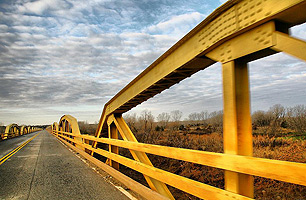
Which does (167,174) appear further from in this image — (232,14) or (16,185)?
(16,185)

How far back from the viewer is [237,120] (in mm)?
2594

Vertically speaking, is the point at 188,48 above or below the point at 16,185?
above

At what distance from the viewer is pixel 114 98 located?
6727mm

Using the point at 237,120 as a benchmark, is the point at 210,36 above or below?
above

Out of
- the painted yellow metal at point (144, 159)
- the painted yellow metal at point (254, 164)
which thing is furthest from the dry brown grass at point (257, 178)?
the painted yellow metal at point (254, 164)

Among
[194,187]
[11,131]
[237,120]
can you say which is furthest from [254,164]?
[11,131]

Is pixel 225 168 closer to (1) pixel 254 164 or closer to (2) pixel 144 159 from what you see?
(1) pixel 254 164

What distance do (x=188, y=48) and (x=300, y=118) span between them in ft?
67.3

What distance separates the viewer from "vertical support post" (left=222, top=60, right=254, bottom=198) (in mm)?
2494

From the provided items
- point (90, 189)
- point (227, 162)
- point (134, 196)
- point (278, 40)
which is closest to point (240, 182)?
point (227, 162)

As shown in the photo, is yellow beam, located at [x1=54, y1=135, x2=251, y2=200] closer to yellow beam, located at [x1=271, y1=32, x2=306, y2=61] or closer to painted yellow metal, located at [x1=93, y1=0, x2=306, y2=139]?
yellow beam, located at [x1=271, y1=32, x2=306, y2=61]

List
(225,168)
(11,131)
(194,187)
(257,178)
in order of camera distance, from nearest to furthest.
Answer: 1. (225,168)
2. (194,187)
3. (257,178)
4. (11,131)

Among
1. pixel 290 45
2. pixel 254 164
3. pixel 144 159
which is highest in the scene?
pixel 290 45

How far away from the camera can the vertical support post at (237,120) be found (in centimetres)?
249
